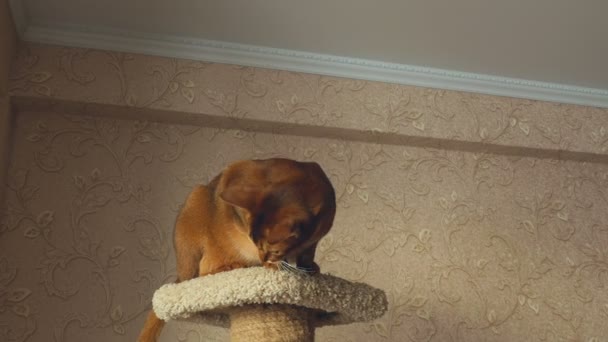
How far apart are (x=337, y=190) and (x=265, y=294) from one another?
802 mm

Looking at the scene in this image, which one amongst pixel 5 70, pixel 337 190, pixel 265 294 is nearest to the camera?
pixel 265 294

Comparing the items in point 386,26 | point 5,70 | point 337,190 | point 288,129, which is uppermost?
point 386,26

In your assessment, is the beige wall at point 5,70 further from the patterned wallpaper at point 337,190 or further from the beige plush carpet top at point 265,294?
the beige plush carpet top at point 265,294

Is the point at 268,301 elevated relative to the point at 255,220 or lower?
lower

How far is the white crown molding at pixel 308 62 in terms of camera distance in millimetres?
1623

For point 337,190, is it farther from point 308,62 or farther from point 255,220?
point 255,220

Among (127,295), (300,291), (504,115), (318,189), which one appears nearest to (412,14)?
(504,115)

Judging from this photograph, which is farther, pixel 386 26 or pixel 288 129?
pixel 288 129

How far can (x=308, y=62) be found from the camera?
5.68 feet

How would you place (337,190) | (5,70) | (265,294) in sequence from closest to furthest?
1. (265,294)
2. (5,70)
3. (337,190)

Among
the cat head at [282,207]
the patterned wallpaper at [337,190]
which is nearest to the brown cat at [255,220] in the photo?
the cat head at [282,207]

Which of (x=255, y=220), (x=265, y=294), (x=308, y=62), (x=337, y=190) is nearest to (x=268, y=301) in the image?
(x=265, y=294)

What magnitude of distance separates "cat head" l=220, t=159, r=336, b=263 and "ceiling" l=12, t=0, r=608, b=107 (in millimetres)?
628

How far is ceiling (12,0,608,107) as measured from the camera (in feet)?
4.97
